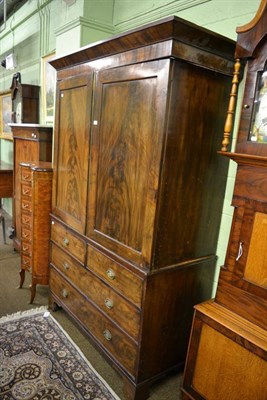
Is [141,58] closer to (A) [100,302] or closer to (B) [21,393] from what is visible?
(A) [100,302]

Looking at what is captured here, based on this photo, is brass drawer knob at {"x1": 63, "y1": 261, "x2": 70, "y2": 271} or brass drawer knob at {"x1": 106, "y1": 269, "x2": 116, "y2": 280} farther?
brass drawer knob at {"x1": 63, "y1": 261, "x2": 70, "y2": 271}

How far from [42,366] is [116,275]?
85cm

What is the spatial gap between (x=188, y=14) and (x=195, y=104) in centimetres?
87

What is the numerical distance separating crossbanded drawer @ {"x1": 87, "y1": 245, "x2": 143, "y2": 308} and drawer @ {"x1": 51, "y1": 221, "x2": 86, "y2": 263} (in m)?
Result: 0.11

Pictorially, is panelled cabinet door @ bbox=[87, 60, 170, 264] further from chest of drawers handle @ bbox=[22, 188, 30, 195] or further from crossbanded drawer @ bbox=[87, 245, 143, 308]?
chest of drawers handle @ bbox=[22, 188, 30, 195]

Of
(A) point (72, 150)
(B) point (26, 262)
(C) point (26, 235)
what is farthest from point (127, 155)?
(B) point (26, 262)

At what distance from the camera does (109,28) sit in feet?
8.32

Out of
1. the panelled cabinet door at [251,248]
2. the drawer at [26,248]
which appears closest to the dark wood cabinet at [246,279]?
the panelled cabinet door at [251,248]

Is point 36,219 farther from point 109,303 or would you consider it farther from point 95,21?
A: point 95,21

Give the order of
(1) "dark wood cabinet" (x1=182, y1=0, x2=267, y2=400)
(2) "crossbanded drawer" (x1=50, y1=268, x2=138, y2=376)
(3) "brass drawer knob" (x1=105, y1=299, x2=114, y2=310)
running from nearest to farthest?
(1) "dark wood cabinet" (x1=182, y1=0, x2=267, y2=400)
(2) "crossbanded drawer" (x1=50, y1=268, x2=138, y2=376)
(3) "brass drawer knob" (x1=105, y1=299, x2=114, y2=310)

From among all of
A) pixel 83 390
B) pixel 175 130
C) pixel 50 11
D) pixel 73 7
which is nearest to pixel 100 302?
pixel 83 390

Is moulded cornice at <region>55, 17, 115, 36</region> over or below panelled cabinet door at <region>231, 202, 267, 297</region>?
over

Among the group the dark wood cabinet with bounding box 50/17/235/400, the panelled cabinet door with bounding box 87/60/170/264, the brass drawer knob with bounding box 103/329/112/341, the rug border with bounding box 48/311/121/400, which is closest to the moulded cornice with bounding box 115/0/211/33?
the dark wood cabinet with bounding box 50/17/235/400

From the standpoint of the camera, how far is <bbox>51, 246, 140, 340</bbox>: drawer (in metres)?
1.68
